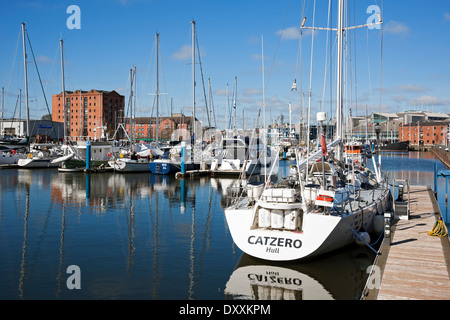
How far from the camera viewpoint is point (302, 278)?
11.9 m

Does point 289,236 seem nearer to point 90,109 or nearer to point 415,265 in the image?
point 415,265

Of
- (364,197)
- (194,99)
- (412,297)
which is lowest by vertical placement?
(412,297)

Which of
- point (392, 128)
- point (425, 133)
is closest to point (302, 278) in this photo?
point (425, 133)

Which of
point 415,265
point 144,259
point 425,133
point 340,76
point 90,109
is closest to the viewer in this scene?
point 415,265

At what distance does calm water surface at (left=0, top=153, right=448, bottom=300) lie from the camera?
11023 mm

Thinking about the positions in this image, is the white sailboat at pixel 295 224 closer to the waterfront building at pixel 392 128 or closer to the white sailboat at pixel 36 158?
the white sailboat at pixel 36 158

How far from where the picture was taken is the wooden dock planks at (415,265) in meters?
9.20

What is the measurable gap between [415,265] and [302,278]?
315cm

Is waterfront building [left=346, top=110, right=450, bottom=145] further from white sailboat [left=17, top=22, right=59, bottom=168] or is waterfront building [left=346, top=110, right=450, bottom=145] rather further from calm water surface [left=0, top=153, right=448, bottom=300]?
calm water surface [left=0, top=153, right=448, bottom=300]

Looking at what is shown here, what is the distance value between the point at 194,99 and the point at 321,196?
33587 mm

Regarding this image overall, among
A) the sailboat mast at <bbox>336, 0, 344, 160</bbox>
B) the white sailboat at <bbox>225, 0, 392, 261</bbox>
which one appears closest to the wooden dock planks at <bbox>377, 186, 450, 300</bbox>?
the white sailboat at <bbox>225, 0, 392, 261</bbox>

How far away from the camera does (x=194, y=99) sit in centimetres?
4503
